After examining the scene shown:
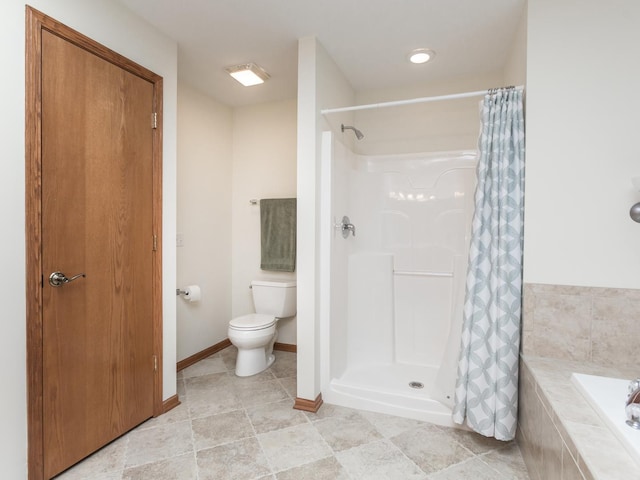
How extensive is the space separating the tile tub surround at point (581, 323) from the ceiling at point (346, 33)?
1605mm

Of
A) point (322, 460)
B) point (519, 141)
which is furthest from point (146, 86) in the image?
point (322, 460)

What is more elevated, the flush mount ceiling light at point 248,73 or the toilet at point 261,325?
the flush mount ceiling light at point 248,73

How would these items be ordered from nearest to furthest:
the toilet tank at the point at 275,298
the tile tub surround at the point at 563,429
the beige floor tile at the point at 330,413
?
the tile tub surround at the point at 563,429
the beige floor tile at the point at 330,413
the toilet tank at the point at 275,298

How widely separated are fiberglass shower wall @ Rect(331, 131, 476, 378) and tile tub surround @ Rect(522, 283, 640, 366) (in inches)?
33.4

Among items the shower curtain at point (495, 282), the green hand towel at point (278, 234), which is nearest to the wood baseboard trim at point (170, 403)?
the green hand towel at point (278, 234)

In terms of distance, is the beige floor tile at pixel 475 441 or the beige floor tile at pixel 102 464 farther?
the beige floor tile at pixel 475 441

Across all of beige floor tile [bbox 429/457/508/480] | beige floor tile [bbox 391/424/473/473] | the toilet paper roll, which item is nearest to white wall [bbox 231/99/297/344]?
the toilet paper roll

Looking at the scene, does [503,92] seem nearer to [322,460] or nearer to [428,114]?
[428,114]

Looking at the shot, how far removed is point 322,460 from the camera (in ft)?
5.69

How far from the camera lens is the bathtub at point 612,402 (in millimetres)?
1047

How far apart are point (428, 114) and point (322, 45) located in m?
1.11

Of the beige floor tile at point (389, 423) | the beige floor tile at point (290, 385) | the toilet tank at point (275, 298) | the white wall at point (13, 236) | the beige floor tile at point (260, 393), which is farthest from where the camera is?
the toilet tank at point (275, 298)

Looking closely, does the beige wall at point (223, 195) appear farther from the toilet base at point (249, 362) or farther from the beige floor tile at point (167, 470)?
the beige floor tile at point (167, 470)

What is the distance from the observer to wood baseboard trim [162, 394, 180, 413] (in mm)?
2166
